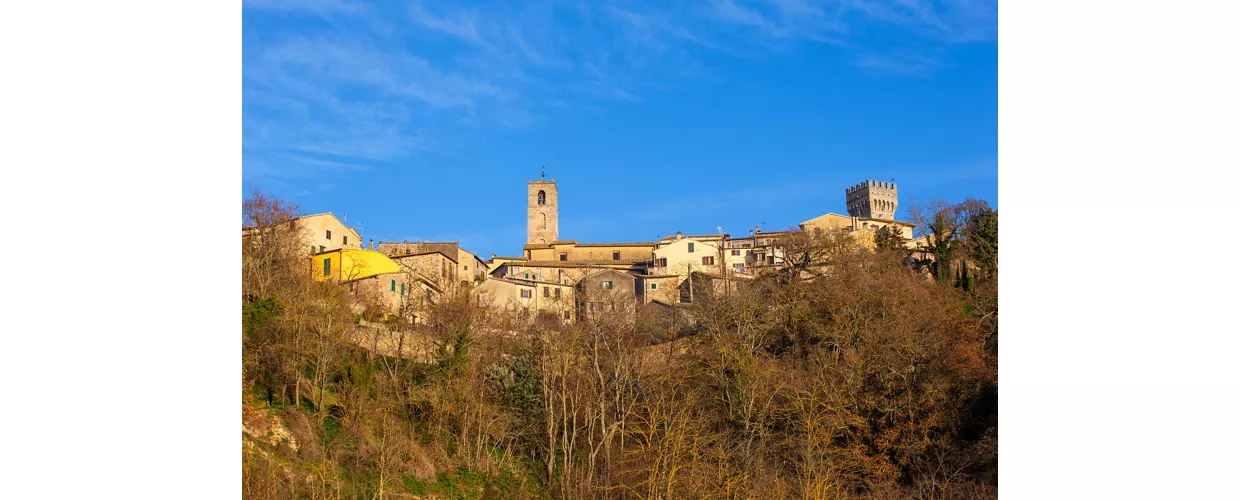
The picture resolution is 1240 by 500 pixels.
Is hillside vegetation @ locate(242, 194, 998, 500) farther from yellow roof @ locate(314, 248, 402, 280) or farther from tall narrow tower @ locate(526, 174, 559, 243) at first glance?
tall narrow tower @ locate(526, 174, 559, 243)

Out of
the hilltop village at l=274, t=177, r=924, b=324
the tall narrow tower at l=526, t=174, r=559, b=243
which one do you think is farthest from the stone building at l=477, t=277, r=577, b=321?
the tall narrow tower at l=526, t=174, r=559, b=243

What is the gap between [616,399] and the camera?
24094 millimetres

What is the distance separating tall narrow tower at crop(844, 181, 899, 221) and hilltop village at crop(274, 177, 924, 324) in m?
20.9

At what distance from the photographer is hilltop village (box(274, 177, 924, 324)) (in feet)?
103

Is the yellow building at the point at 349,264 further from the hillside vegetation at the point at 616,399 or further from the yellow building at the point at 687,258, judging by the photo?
the yellow building at the point at 687,258

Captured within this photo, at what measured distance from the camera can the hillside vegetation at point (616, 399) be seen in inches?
854

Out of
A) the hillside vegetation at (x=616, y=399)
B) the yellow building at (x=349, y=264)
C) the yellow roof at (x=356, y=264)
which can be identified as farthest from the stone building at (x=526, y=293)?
the hillside vegetation at (x=616, y=399)

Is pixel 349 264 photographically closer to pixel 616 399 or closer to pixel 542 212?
pixel 616 399

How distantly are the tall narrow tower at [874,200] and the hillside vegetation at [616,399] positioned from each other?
4128 cm

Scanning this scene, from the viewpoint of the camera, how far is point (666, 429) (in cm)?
2227

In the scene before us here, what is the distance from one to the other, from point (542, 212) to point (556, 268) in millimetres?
28654
